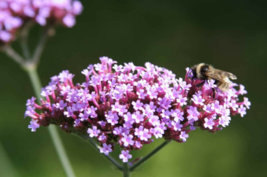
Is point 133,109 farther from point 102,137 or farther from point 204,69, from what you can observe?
point 204,69

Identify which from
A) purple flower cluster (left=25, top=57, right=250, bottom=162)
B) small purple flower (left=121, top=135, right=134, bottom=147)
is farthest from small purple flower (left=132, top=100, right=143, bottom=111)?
small purple flower (left=121, top=135, right=134, bottom=147)

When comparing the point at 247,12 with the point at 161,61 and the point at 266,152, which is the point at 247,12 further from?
the point at 266,152

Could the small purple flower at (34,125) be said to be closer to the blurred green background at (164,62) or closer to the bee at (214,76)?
the bee at (214,76)

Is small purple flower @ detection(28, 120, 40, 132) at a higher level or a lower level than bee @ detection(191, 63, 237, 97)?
higher

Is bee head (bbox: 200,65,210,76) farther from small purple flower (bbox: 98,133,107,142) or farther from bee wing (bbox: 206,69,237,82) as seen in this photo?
small purple flower (bbox: 98,133,107,142)

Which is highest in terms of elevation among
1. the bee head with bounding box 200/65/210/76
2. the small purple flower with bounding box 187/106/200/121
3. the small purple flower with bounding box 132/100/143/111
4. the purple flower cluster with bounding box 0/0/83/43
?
the purple flower cluster with bounding box 0/0/83/43

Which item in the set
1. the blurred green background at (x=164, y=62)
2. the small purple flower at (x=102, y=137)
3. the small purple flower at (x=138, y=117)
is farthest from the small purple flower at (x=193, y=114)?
the blurred green background at (x=164, y=62)

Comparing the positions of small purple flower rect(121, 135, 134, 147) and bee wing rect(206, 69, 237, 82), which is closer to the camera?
small purple flower rect(121, 135, 134, 147)
